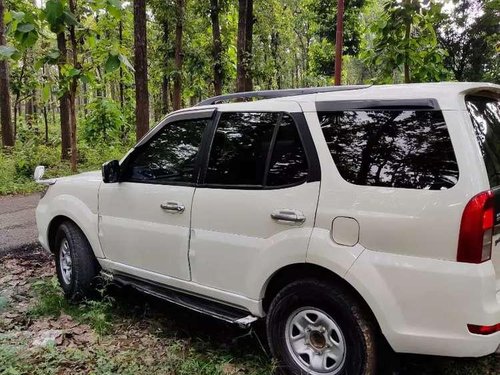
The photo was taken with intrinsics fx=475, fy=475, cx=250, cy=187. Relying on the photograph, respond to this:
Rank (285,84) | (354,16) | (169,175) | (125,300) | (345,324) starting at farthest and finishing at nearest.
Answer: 1. (285,84)
2. (354,16)
3. (125,300)
4. (169,175)
5. (345,324)

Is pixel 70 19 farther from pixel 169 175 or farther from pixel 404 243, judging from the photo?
pixel 404 243

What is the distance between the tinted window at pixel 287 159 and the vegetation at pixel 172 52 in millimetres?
4137

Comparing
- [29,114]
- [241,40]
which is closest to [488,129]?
[241,40]

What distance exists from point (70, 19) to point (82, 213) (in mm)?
4364

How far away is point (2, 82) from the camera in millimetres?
14492

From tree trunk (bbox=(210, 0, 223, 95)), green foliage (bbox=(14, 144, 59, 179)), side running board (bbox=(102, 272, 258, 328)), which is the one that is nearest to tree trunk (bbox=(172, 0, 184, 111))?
tree trunk (bbox=(210, 0, 223, 95))

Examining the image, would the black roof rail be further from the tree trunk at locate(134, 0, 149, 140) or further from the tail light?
the tree trunk at locate(134, 0, 149, 140)

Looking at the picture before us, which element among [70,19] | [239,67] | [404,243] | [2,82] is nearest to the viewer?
[404,243]

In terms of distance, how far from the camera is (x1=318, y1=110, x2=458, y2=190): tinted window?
104 inches

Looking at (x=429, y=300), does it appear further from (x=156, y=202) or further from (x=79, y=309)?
(x=79, y=309)

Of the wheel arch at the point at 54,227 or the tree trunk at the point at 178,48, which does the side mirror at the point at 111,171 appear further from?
the tree trunk at the point at 178,48

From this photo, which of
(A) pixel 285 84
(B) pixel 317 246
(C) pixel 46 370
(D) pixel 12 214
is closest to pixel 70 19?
(D) pixel 12 214

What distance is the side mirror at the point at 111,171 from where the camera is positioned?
4.29 meters

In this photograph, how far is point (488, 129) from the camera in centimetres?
287
